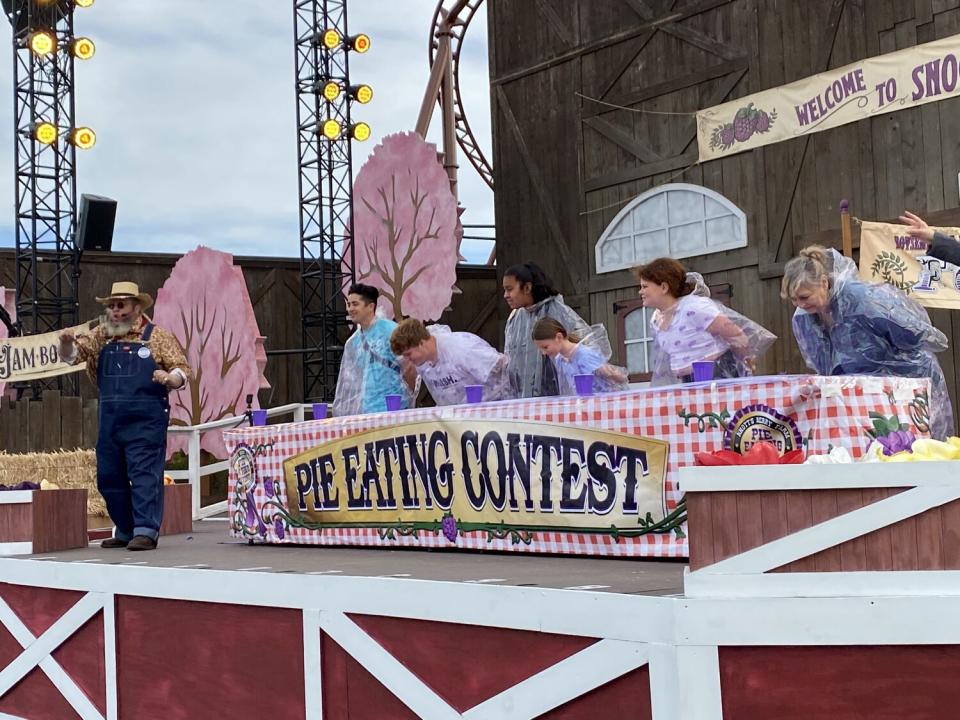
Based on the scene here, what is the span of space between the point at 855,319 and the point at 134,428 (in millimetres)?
3228

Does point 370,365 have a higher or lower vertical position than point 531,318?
lower

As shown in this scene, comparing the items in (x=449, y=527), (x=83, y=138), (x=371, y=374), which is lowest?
(x=449, y=527)

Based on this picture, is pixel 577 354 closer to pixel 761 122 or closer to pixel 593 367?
pixel 593 367

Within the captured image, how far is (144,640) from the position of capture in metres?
4.26

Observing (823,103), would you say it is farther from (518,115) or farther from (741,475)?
(741,475)

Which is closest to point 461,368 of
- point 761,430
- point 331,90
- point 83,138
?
point 761,430

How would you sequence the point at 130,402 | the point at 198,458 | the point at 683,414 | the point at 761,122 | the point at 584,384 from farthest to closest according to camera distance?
1. the point at 761,122
2. the point at 198,458
3. the point at 130,402
4. the point at 584,384
5. the point at 683,414

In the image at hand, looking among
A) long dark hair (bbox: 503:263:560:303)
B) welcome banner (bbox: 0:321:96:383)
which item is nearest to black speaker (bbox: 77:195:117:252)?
welcome banner (bbox: 0:321:96:383)

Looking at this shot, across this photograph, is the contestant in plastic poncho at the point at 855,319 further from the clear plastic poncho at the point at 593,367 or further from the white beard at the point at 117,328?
the white beard at the point at 117,328

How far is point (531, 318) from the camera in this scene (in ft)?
18.7

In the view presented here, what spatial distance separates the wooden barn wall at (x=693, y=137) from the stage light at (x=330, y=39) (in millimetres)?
1843

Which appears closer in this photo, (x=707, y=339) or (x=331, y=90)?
(x=707, y=339)

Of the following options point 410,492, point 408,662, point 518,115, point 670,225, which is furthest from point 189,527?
point 518,115

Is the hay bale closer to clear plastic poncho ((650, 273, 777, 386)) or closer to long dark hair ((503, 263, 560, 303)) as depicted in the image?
long dark hair ((503, 263, 560, 303))
